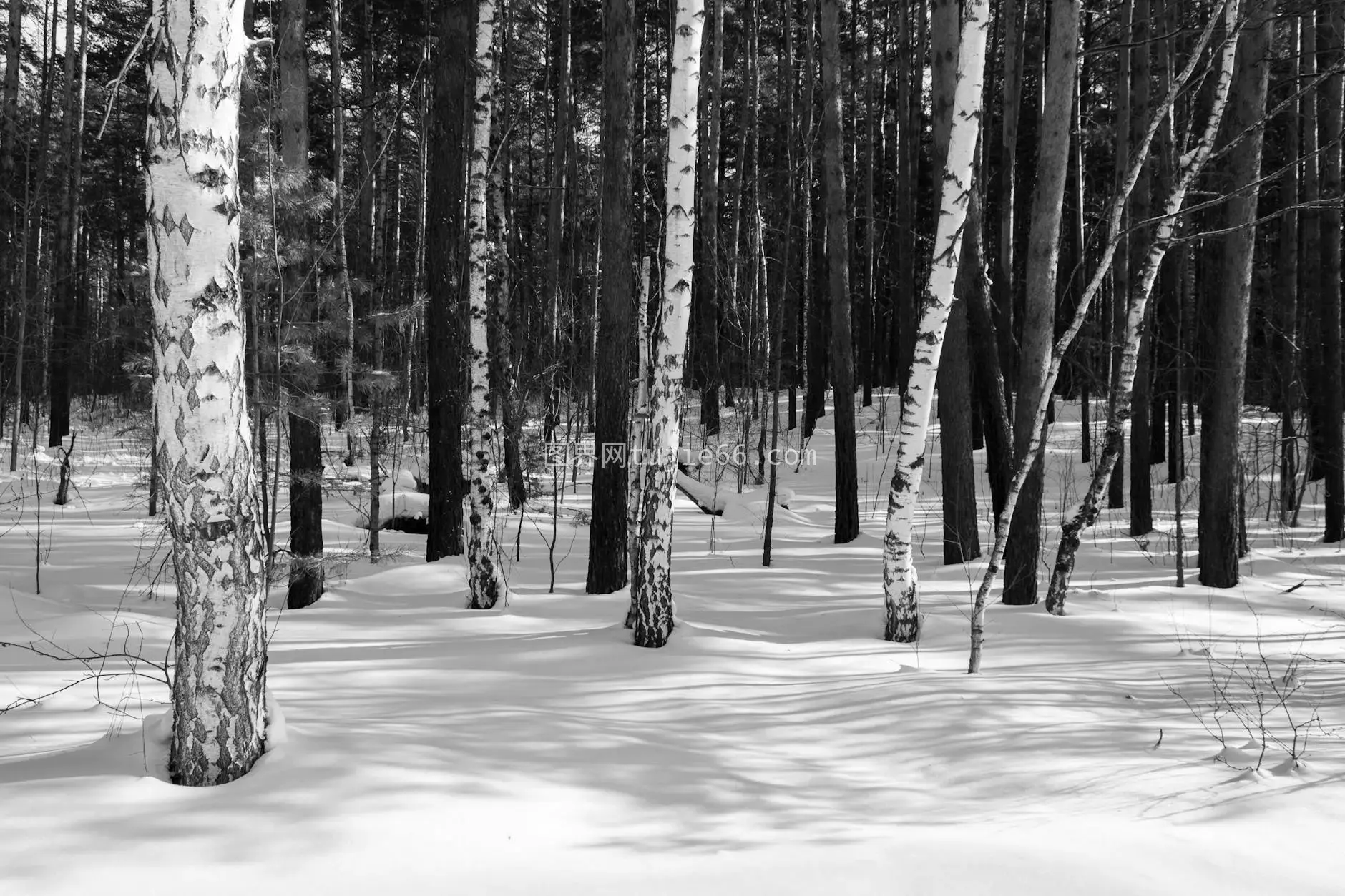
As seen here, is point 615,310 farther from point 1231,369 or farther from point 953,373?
point 1231,369

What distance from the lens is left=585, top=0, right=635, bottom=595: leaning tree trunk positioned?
26.8 feet

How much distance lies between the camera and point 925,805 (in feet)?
12.3

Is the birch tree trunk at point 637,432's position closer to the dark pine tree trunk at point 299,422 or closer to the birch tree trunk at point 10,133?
the dark pine tree trunk at point 299,422

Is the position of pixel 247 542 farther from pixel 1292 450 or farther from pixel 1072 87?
pixel 1292 450

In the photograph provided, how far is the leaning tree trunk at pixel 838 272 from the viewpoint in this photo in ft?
38.1

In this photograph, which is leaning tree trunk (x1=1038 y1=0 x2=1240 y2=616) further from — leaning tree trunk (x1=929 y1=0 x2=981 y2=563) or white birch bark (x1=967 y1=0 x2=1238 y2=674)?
leaning tree trunk (x1=929 y1=0 x2=981 y2=563)

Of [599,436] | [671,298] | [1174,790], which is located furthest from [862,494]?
[1174,790]

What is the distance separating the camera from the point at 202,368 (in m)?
3.27

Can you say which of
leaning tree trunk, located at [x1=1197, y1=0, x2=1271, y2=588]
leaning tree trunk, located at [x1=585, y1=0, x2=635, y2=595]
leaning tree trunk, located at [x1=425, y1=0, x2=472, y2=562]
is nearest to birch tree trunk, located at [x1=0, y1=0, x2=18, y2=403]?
leaning tree trunk, located at [x1=425, y1=0, x2=472, y2=562]

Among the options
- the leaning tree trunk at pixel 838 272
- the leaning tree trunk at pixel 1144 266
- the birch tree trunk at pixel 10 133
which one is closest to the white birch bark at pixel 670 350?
the leaning tree trunk at pixel 1144 266

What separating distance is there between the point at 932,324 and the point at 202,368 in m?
4.62

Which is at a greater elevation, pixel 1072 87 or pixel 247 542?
pixel 1072 87

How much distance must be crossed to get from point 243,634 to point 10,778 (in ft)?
3.16

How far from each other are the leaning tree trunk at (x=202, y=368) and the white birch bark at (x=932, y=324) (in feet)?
14.1
